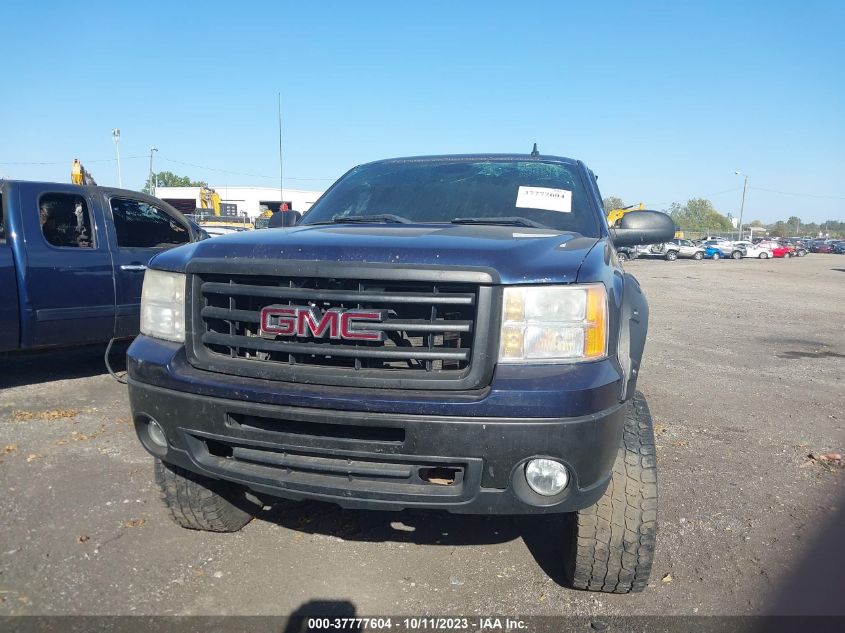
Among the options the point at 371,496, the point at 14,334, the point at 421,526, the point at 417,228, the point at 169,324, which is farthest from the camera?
the point at 14,334

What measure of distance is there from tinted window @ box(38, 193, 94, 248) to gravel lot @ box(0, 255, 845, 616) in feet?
4.36

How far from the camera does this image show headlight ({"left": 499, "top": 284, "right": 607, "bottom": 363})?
2164 mm

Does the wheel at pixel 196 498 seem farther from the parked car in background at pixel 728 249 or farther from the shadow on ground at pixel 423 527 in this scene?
the parked car in background at pixel 728 249

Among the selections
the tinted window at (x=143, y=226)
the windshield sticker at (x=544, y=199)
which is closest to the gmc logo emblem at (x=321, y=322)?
the windshield sticker at (x=544, y=199)

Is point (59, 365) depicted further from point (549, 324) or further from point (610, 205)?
point (610, 205)

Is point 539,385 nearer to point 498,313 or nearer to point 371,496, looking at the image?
point 498,313

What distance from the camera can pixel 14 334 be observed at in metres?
4.93

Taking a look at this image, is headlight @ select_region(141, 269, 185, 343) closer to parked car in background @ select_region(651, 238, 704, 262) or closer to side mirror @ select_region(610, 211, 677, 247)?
side mirror @ select_region(610, 211, 677, 247)

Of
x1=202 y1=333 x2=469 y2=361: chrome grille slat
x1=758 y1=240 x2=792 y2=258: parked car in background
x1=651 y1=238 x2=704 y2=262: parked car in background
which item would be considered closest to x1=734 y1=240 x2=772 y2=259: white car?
x1=758 y1=240 x2=792 y2=258: parked car in background

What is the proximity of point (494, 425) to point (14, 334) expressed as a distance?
443 cm

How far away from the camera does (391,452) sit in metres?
2.14

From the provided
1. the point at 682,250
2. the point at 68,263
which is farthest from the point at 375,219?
the point at 682,250

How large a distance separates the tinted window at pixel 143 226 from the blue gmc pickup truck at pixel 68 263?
0.01 metres

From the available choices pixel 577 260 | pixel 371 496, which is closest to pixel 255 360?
pixel 371 496
